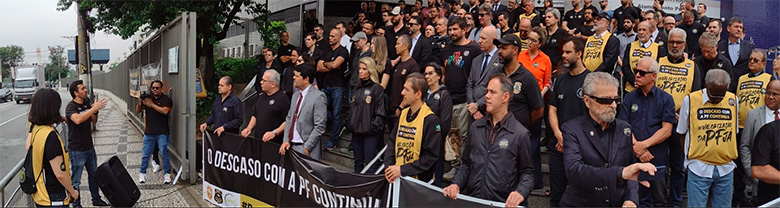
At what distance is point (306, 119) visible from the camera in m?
6.53

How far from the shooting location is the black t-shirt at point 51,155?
5176mm

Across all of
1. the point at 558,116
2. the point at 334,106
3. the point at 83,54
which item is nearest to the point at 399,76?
the point at 334,106

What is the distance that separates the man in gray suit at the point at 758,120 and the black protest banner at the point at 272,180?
3.37m

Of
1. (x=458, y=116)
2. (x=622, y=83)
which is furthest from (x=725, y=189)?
(x=458, y=116)

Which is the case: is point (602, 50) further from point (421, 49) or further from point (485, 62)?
point (421, 49)

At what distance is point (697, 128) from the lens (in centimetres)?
498

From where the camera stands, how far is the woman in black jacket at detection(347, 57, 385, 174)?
247 inches

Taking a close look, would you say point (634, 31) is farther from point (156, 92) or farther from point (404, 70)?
point (156, 92)

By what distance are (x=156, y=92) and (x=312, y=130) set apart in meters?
3.37

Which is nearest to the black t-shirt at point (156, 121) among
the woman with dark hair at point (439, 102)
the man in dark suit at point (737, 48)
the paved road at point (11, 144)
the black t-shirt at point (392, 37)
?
the paved road at point (11, 144)

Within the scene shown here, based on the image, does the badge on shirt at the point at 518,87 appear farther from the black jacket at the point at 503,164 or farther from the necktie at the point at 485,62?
the black jacket at the point at 503,164

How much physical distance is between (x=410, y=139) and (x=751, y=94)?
3948mm

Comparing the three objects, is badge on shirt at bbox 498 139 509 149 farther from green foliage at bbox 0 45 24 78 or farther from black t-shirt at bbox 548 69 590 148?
green foliage at bbox 0 45 24 78

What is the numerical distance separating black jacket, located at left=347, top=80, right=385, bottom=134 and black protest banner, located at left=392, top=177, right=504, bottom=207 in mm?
2005
